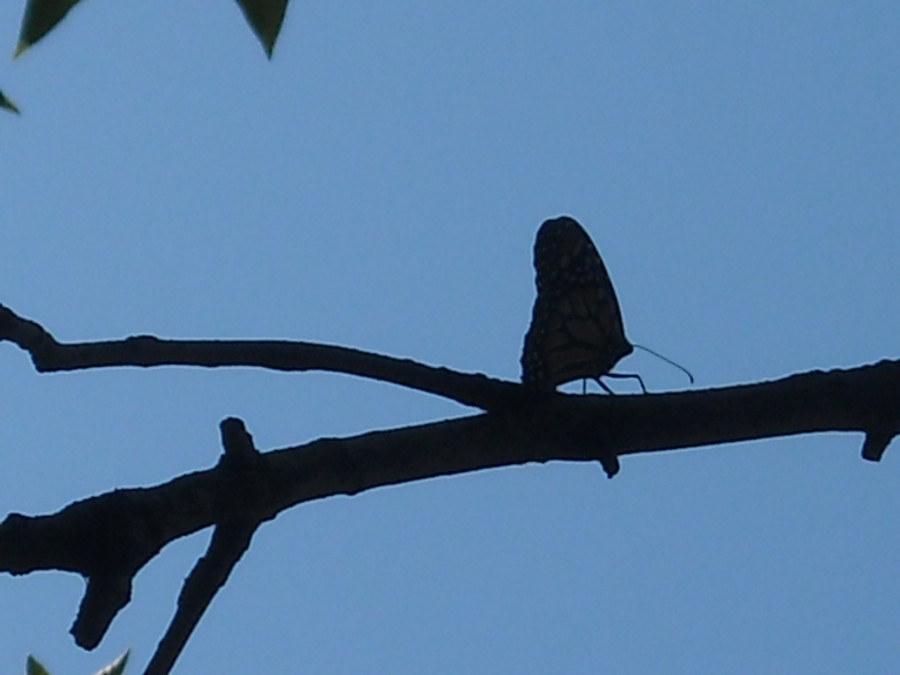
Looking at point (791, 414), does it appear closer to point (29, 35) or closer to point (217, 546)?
point (217, 546)

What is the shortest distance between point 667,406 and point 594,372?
131 centimetres

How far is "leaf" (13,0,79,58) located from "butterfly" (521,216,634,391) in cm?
179

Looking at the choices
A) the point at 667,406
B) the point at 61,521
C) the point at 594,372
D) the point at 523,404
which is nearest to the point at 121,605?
the point at 61,521

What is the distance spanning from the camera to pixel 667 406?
7.52ft

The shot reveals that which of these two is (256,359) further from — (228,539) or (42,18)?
(42,18)

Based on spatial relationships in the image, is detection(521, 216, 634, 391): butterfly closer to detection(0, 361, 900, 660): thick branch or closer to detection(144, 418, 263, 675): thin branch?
detection(0, 361, 900, 660): thick branch

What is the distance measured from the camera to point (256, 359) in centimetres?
219

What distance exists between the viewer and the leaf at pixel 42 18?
162 centimetres

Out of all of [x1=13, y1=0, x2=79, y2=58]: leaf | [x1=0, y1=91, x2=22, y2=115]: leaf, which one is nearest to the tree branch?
[x1=0, y1=91, x2=22, y2=115]: leaf

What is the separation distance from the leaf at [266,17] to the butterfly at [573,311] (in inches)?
69.5

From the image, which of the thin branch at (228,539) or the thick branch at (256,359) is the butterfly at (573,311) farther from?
the thin branch at (228,539)

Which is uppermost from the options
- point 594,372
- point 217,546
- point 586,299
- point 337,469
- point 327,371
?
point 586,299

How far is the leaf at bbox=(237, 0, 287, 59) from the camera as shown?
5.03 ft

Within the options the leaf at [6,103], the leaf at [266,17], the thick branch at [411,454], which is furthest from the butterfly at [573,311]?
the leaf at [266,17]
